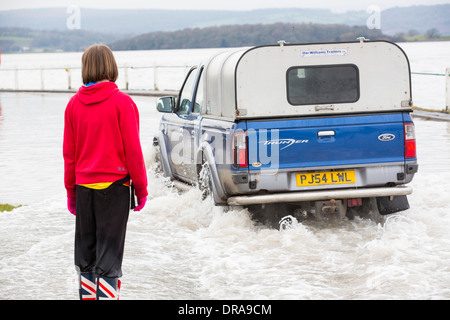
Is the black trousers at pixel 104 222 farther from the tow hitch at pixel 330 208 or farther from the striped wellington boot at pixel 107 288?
the tow hitch at pixel 330 208

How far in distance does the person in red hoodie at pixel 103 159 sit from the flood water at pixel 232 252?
1126 millimetres

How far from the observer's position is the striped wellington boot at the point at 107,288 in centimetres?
530

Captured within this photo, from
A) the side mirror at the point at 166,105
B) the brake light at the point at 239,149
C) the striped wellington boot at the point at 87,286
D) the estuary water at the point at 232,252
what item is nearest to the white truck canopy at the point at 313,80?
the brake light at the point at 239,149

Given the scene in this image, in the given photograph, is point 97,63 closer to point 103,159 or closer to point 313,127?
point 103,159

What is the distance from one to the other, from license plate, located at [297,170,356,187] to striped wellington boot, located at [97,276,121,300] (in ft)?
11.1

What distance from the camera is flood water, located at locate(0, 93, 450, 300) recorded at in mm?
Result: 6457

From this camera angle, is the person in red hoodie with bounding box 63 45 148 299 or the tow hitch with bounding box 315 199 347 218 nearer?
the person in red hoodie with bounding box 63 45 148 299

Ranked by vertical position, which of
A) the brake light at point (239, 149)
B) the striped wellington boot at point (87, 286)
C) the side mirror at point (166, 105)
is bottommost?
the striped wellington boot at point (87, 286)

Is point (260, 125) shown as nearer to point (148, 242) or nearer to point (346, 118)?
point (346, 118)

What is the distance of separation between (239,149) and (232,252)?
41.1 inches

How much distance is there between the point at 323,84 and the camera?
8.56m

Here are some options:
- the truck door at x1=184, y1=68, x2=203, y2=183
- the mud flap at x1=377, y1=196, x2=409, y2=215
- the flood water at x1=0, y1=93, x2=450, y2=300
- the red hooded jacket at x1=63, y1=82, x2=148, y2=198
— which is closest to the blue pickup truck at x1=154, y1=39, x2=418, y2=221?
the mud flap at x1=377, y1=196, x2=409, y2=215

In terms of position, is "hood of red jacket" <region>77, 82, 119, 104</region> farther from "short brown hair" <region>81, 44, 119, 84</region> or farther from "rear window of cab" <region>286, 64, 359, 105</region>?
"rear window of cab" <region>286, 64, 359, 105</region>

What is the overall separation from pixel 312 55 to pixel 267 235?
1909mm
